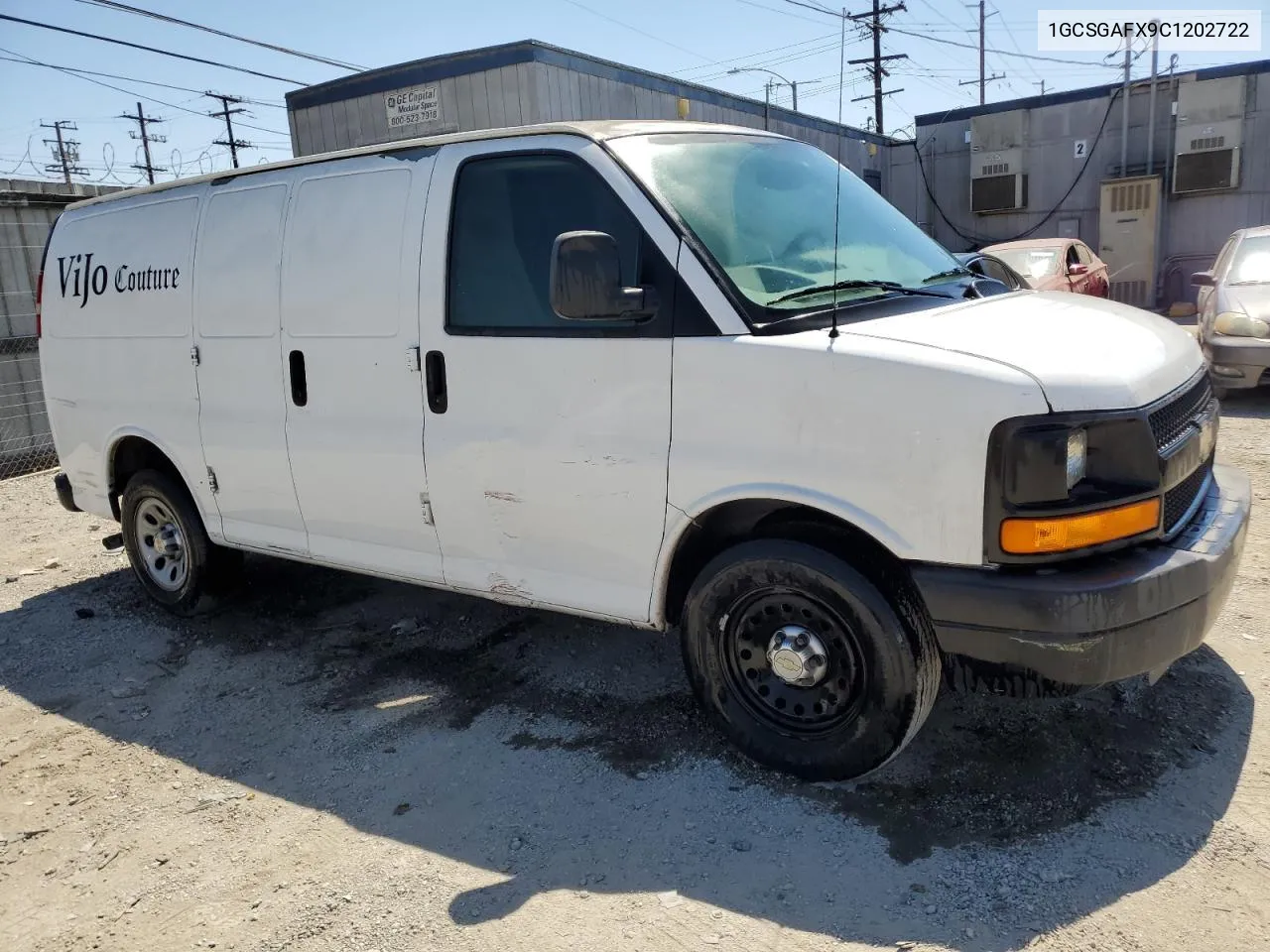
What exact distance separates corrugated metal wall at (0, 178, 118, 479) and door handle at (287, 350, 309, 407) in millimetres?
7646

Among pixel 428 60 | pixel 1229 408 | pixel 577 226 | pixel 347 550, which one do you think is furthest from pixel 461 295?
pixel 428 60

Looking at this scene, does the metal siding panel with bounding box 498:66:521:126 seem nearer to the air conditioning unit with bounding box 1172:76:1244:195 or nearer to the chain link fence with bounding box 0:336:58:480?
the chain link fence with bounding box 0:336:58:480

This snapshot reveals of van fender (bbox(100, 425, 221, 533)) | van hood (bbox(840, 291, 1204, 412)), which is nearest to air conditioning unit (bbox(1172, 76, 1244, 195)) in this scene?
van hood (bbox(840, 291, 1204, 412))

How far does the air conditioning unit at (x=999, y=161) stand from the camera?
21.8 metres

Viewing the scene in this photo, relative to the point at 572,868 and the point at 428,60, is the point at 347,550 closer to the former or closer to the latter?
the point at 572,868

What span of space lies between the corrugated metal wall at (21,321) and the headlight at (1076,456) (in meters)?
10.7

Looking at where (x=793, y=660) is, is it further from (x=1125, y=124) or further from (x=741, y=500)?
(x=1125, y=124)

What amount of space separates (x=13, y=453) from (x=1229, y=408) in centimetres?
1195

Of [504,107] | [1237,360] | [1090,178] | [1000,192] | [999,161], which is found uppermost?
[504,107]

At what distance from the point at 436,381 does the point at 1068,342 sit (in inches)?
90.3

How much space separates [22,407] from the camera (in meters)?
10.8

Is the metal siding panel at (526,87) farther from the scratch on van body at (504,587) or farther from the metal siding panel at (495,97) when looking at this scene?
the scratch on van body at (504,587)

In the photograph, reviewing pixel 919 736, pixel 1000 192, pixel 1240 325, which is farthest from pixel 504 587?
pixel 1000 192

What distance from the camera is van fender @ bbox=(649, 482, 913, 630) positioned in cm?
297
